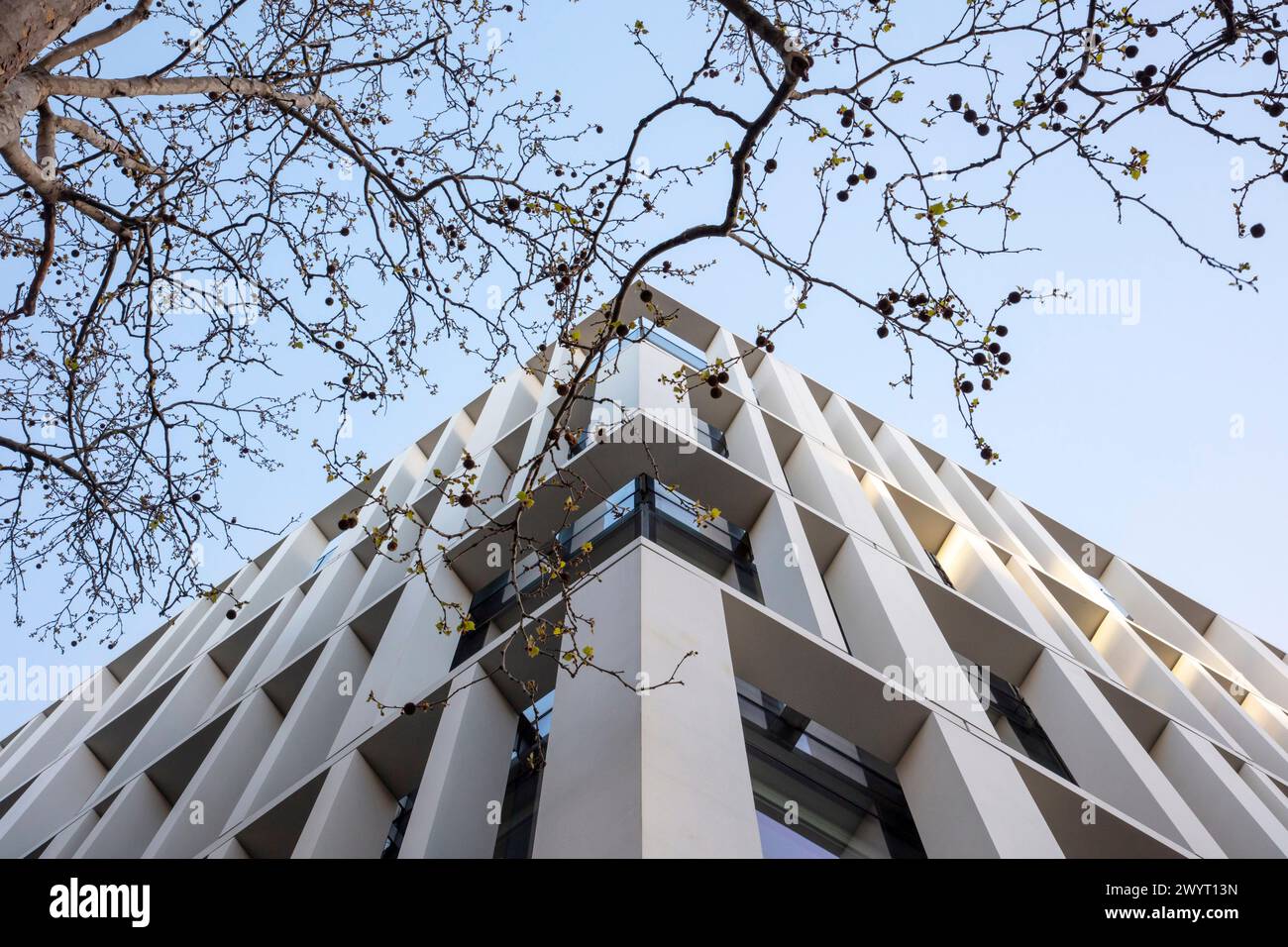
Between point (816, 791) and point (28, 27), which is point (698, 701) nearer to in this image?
point (816, 791)

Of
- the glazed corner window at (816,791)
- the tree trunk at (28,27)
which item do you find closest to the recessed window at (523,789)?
the glazed corner window at (816,791)

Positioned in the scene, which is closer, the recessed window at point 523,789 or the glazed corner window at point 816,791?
the recessed window at point 523,789

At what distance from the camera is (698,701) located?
671 centimetres

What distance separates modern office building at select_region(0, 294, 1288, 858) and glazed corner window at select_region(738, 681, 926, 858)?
0.03 meters

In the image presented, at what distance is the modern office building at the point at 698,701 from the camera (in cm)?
701

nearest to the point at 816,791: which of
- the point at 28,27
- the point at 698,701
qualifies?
the point at 698,701

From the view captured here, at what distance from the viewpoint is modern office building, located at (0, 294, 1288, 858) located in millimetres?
7008

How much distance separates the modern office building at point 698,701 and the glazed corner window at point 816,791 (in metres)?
0.03

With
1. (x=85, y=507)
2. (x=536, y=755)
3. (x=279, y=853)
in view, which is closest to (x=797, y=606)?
(x=536, y=755)

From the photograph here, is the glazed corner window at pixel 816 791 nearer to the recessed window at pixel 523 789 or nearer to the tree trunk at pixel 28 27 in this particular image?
the recessed window at pixel 523 789

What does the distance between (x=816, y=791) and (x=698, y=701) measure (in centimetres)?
221

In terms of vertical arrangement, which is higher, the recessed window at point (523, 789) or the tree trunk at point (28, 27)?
the tree trunk at point (28, 27)
